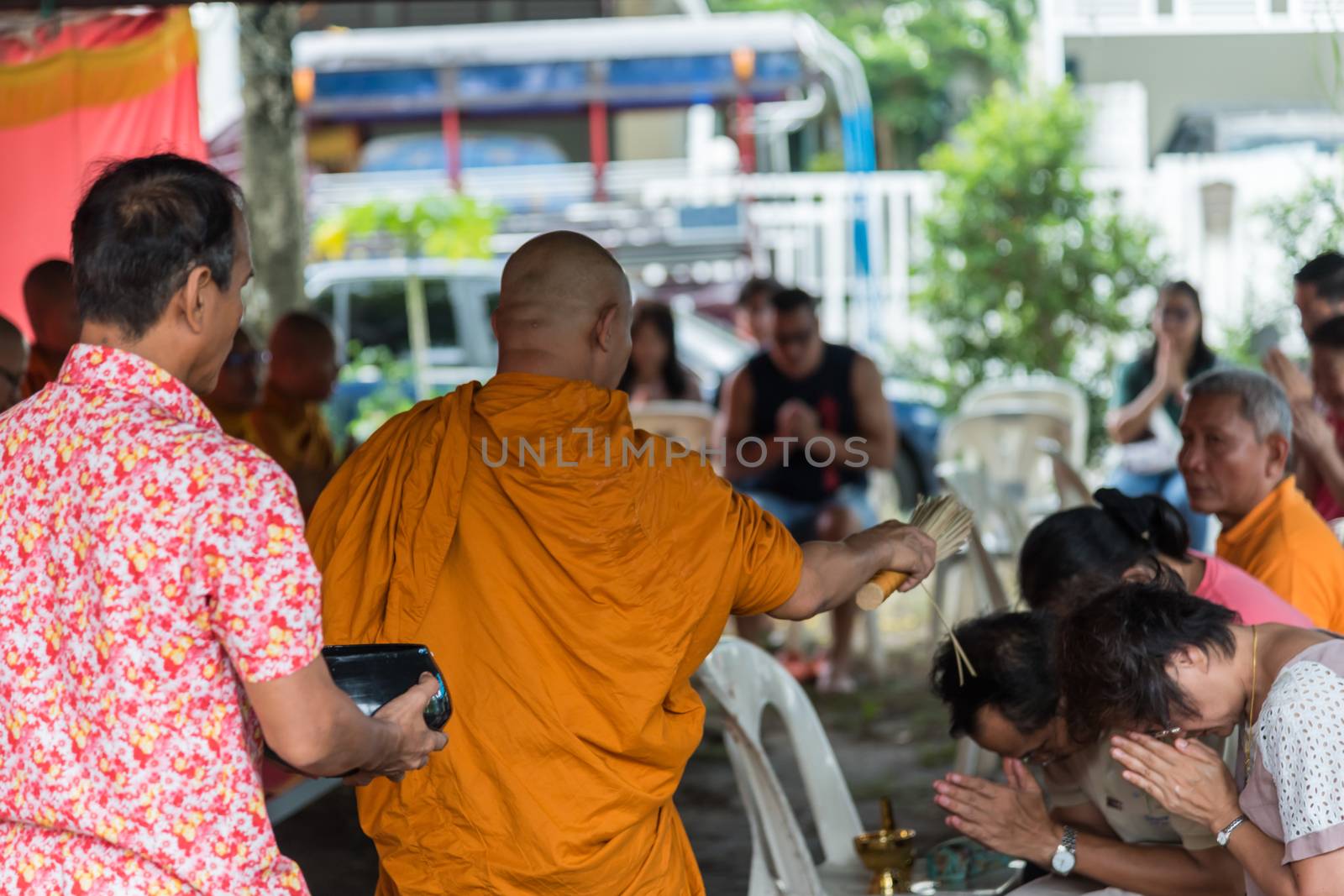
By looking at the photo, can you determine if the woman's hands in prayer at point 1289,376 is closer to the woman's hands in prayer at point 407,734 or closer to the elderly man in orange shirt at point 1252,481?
the elderly man in orange shirt at point 1252,481

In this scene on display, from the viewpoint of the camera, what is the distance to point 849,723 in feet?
19.5

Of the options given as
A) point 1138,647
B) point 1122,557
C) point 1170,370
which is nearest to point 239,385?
point 1122,557

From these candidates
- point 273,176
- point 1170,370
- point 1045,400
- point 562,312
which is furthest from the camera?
point 1045,400

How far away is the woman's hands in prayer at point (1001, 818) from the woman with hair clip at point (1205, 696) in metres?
0.40

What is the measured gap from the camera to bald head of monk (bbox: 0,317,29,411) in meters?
3.85

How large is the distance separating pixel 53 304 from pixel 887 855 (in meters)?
2.74

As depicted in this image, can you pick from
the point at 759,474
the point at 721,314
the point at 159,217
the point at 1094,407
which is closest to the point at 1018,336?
the point at 1094,407

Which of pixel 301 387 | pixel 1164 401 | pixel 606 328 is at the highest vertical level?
pixel 606 328

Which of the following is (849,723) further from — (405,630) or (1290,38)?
(405,630)

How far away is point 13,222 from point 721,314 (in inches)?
349

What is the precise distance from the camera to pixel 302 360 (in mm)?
5449

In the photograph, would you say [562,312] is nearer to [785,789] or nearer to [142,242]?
[142,242]

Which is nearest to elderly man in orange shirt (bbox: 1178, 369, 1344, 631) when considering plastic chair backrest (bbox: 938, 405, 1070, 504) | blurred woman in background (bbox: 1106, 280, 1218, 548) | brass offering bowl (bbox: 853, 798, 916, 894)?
brass offering bowl (bbox: 853, 798, 916, 894)

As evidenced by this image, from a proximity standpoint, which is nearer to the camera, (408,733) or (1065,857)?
(408,733)
